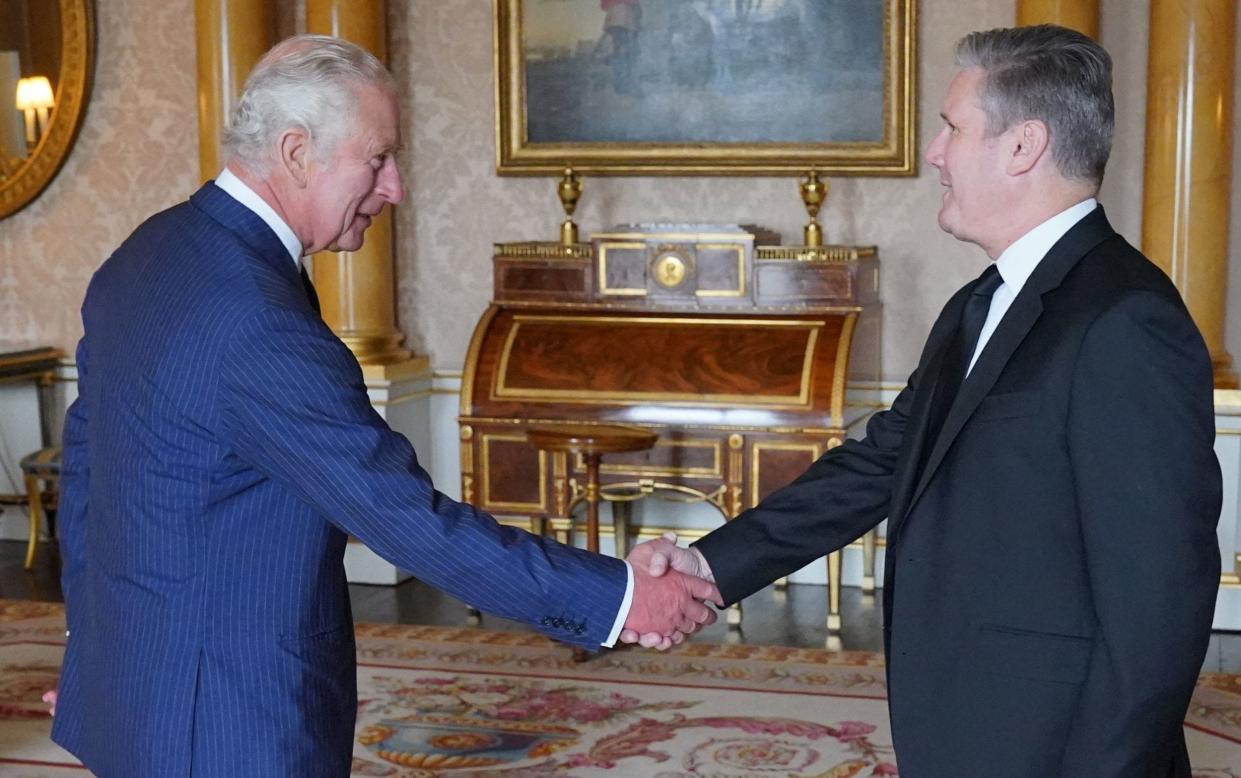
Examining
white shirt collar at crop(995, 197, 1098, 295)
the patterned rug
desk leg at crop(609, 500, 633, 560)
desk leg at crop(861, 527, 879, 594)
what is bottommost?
the patterned rug

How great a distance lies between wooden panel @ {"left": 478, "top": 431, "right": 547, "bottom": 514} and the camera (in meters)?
6.02

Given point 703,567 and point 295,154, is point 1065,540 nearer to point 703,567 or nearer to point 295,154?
point 703,567

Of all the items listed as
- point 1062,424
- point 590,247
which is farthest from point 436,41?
point 1062,424

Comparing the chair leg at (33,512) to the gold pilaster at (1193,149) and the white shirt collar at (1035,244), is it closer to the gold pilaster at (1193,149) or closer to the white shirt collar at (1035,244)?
the gold pilaster at (1193,149)

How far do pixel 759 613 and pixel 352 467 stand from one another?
4.22 meters

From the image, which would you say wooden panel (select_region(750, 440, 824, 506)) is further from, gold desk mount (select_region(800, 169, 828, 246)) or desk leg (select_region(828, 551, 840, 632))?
gold desk mount (select_region(800, 169, 828, 246))

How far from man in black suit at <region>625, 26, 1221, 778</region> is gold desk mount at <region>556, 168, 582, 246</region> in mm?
4064

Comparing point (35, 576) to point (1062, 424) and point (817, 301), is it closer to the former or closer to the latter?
point (817, 301)

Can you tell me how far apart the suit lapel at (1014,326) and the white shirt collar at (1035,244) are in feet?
0.05

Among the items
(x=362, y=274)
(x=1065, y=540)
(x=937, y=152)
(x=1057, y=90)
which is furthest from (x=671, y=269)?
(x=1065, y=540)

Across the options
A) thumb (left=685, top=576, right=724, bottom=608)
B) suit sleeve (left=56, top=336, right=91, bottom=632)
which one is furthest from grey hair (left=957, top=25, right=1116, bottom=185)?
suit sleeve (left=56, top=336, right=91, bottom=632)

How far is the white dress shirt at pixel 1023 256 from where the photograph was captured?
7.21 ft

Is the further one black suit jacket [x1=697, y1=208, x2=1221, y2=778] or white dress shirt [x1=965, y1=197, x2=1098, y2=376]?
white dress shirt [x1=965, y1=197, x2=1098, y2=376]

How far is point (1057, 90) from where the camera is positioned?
6.97 ft
